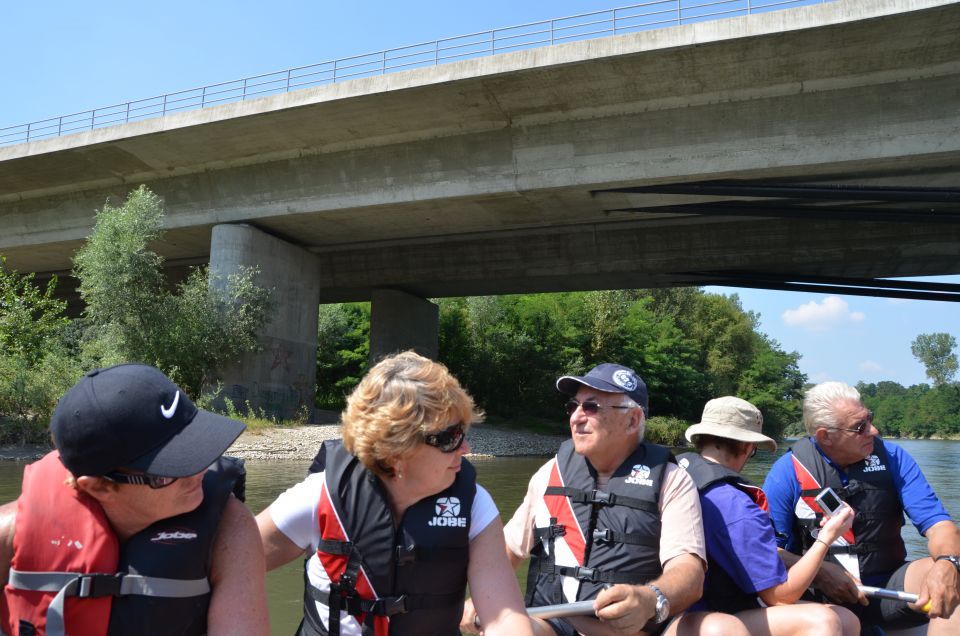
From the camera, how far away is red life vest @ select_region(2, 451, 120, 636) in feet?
5.52

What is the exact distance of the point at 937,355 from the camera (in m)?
126

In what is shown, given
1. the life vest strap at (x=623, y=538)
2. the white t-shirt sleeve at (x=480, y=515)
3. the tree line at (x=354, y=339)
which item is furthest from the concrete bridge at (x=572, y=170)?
the white t-shirt sleeve at (x=480, y=515)

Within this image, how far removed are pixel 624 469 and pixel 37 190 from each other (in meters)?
24.7

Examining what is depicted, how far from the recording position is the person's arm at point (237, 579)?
1.82m

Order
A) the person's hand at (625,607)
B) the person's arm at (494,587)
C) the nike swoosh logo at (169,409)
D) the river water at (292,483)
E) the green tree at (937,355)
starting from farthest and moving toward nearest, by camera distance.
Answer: the green tree at (937,355), the river water at (292,483), the person's hand at (625,607), the person's arm at (494,587), the nike swoosh logo at (169,409)

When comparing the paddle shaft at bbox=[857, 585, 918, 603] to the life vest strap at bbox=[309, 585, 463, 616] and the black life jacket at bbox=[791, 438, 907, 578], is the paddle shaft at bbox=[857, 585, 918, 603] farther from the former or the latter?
the life vest strap at bbox=[309, 585, 463, 616]

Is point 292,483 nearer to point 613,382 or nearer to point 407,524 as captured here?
point 613,382

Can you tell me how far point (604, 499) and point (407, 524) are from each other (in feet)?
3.35

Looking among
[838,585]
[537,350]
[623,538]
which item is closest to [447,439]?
[623,538]

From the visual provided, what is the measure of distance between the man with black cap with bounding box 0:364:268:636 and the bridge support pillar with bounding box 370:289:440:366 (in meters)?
25.7

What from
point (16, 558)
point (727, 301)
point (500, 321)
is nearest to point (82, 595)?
point (16, 558)

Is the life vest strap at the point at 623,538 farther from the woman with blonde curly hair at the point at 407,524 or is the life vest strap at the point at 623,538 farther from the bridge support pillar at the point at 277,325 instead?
the bridge support pillar at the point at 277,325

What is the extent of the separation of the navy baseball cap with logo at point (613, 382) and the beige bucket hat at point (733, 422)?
396 millimetres

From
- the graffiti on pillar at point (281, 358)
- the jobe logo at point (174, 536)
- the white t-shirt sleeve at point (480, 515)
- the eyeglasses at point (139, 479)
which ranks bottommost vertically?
the white t-shirt sleeve at point (480, 515)
